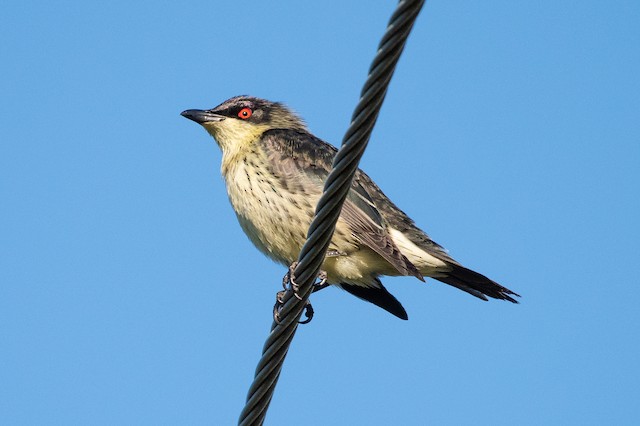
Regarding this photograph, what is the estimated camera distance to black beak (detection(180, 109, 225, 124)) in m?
8.04

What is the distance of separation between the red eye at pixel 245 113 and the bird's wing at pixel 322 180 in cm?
63

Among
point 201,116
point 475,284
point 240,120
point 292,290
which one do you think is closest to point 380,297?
point 475,284

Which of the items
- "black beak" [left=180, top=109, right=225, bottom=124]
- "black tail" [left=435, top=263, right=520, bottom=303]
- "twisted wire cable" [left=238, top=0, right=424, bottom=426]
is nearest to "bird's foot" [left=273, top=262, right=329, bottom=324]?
"twisted wire cable" [left=238, top=0, right=424, bottom=426]

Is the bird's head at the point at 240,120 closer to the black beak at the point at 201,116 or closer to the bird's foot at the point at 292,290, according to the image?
the black beak at the point at 201,116

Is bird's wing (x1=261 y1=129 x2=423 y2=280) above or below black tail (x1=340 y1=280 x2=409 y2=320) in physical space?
above

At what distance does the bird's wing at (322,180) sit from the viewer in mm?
6602

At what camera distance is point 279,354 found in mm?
3920

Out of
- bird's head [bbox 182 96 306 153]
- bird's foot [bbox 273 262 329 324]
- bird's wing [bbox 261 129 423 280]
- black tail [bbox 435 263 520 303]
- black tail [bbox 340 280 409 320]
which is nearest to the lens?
bird's foot [bbox 273 262 329 324]

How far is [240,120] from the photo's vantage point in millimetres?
8031

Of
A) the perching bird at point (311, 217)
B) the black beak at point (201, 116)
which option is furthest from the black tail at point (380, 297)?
the black beak at point (201, 116)

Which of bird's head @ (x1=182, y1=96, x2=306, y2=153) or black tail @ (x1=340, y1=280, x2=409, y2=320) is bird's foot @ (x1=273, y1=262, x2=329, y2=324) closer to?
black tail @ (x1=340, y1=280, x2=409, y2=320)

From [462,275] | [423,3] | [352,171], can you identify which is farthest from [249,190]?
[423,3]

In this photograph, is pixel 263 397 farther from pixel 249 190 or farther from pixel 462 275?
pixel 462 275

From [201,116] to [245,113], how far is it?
0.41 m
